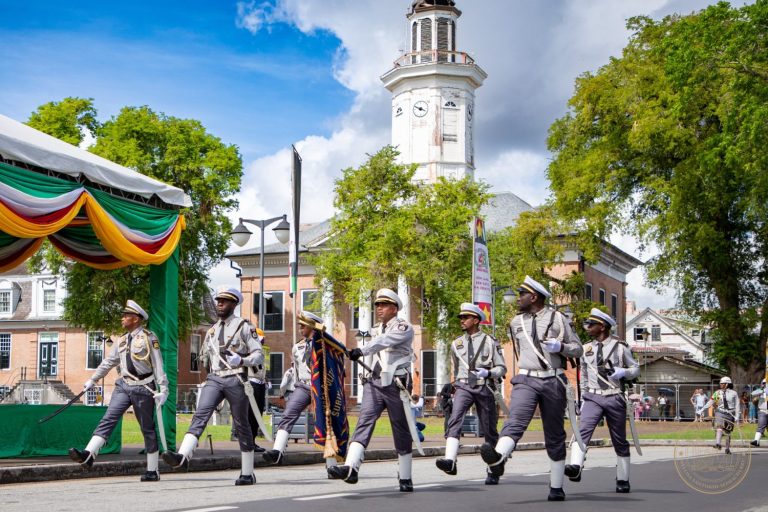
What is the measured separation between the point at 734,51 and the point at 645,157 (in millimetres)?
11250

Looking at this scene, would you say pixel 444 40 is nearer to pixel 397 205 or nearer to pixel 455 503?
pixel 397 205

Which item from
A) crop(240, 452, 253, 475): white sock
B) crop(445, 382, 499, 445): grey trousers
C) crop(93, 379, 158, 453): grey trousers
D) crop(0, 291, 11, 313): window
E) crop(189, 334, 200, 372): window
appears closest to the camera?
crop(240, 452, 253, 475): white sock

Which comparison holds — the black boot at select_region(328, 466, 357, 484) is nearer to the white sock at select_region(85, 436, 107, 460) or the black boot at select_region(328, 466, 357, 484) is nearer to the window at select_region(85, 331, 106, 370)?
the white sock at select_region(85, 436, 107, 460)

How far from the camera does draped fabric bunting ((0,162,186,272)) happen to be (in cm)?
1407

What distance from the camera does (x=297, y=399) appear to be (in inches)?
614

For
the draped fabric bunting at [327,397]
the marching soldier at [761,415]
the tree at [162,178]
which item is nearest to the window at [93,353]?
the tree at [162,178]

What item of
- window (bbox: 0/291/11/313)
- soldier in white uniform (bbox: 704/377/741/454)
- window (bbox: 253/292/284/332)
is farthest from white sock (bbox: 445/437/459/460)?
window (bbox: 0/291/11/313)

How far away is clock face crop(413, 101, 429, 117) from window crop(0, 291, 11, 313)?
2885 centimetres

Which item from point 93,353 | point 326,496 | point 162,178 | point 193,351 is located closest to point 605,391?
point 326,496

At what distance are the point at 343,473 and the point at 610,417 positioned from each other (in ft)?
11.1

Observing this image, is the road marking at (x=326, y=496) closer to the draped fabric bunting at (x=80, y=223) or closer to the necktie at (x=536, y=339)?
the necktie at (x=536, y=339)

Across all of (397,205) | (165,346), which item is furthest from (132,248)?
(397,205)

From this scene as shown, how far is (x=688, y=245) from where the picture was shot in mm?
42500

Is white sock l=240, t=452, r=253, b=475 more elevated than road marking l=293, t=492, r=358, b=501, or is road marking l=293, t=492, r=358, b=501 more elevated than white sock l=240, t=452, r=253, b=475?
white sock l=240, t=452, r=253, b=475
